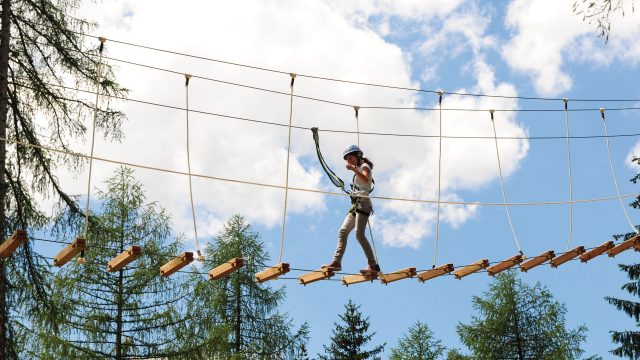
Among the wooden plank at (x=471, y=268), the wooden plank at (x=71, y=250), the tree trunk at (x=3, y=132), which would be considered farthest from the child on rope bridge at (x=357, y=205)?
the tree trunk at (x=3, y=132)

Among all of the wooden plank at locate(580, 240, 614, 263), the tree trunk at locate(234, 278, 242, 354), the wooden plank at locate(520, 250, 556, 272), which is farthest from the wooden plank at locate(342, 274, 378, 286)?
the tree trunk at locate(234, 278, 242, 354)

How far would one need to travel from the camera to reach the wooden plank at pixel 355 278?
9062mm

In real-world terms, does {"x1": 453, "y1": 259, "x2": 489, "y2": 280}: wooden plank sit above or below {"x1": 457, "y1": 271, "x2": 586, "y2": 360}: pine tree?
below

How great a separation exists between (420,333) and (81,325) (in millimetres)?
11450

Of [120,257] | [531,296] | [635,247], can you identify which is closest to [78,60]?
[120,257]

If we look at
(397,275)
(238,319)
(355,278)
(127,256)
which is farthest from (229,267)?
(238,319)

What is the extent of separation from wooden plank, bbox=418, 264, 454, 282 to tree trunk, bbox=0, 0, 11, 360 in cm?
535

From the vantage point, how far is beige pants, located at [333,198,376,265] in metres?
8.87

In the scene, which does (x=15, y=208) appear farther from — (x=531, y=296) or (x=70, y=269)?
(x=531, y=296)

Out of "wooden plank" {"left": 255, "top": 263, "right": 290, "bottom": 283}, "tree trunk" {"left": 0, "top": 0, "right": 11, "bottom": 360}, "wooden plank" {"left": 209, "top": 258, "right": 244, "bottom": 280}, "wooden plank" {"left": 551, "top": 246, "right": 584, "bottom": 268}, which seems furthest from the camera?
"wooden plank" {"left": 551, "top": 246, "right": 584, "bottom": 268}

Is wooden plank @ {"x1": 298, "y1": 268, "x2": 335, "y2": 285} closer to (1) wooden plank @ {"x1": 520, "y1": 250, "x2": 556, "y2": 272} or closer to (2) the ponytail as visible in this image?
(2) the ponytail

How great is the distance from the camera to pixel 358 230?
8875 millimetres

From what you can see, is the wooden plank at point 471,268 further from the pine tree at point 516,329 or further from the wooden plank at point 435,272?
the pine tree at point 516,329

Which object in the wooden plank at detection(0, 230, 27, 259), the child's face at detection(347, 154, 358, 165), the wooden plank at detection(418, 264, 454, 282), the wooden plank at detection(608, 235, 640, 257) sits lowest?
the wooden plank at detection(0, 230, 27, 259)
